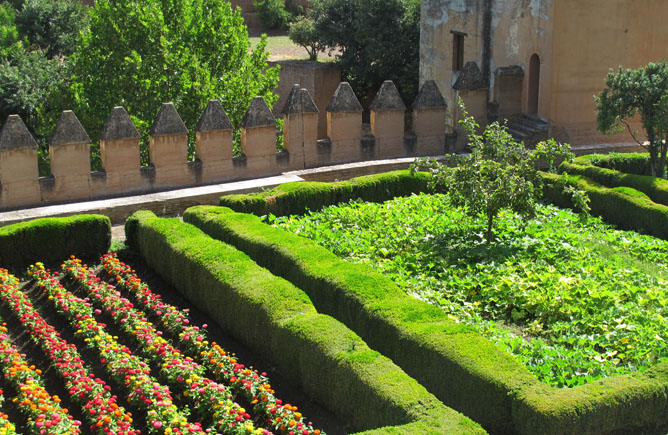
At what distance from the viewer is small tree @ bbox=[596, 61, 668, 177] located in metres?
16.0

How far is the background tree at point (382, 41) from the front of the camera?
98.1 ft

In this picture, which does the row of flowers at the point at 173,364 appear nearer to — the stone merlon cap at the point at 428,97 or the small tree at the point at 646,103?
the stone merlon cap at the point at 428,97

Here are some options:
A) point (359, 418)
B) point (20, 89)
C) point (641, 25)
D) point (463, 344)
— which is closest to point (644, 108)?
point (641, 25)

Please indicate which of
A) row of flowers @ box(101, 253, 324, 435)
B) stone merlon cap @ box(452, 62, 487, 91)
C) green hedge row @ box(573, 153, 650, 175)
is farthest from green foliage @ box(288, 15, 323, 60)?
row of flowers @ box(101, 253, 324, 435)

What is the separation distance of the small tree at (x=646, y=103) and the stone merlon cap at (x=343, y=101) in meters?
4.64

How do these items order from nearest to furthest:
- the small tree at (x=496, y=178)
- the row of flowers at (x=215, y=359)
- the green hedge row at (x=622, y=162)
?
1. the row of flowers at (x=215, y=359)
2. the small tree at (x=496, y=178)
3. the green hedge row at (x=622, y=162)

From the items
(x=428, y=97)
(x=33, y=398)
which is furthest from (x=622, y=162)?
(x=33, y=398)

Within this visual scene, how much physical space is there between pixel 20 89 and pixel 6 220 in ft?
42.3

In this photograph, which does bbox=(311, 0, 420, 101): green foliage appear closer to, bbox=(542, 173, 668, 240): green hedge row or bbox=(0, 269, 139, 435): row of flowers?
bbox=(542, 173, 668, 240): green hedge row

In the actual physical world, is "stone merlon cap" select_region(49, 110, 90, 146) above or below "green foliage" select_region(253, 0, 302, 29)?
below

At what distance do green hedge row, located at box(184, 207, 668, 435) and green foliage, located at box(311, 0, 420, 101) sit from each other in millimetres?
18962

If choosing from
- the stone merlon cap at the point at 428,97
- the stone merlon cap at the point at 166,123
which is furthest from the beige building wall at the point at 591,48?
the stone merlon cap at the point at 166,123

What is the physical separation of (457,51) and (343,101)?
835cm

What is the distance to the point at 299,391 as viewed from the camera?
10375 millimetres
